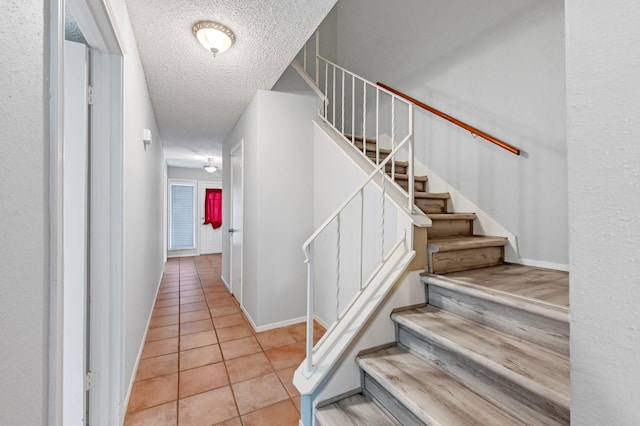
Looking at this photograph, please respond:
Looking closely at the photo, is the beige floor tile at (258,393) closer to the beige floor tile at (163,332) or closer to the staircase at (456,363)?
the staircase at (456,363)

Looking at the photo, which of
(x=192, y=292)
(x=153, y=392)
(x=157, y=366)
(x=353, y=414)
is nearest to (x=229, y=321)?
(x=157, y=366)

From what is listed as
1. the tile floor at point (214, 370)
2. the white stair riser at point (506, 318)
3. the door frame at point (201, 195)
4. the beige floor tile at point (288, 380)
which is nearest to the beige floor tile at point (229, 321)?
the tile floor at point (214, 370)

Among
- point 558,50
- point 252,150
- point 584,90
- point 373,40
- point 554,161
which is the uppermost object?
point 373,40

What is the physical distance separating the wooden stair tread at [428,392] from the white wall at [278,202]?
4.89 ft

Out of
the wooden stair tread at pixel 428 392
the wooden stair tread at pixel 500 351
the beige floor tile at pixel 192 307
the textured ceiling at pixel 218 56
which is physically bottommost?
the beige floor tile at pixel 192 307

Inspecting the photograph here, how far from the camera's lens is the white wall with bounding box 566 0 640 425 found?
1.58ft

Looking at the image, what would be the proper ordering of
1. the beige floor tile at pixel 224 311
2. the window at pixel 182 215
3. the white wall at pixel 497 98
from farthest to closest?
the window at pixel 182 215 → the beige floor tile at pixel 224 311 → the white wall at pixel 497 98

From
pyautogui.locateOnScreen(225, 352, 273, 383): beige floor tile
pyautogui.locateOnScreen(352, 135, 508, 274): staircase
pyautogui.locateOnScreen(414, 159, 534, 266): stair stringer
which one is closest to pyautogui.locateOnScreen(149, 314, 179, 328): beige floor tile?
pyautogui.locateOnScreen(225, 352, 273, 383): beige floor tile

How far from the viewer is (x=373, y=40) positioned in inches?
133

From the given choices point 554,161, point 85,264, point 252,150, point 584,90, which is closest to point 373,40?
point 252,150

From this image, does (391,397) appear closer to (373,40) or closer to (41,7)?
(41,7)

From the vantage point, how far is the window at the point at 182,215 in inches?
280

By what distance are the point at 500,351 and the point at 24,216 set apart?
1.58 meters

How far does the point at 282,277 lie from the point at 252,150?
1383 millimetres
